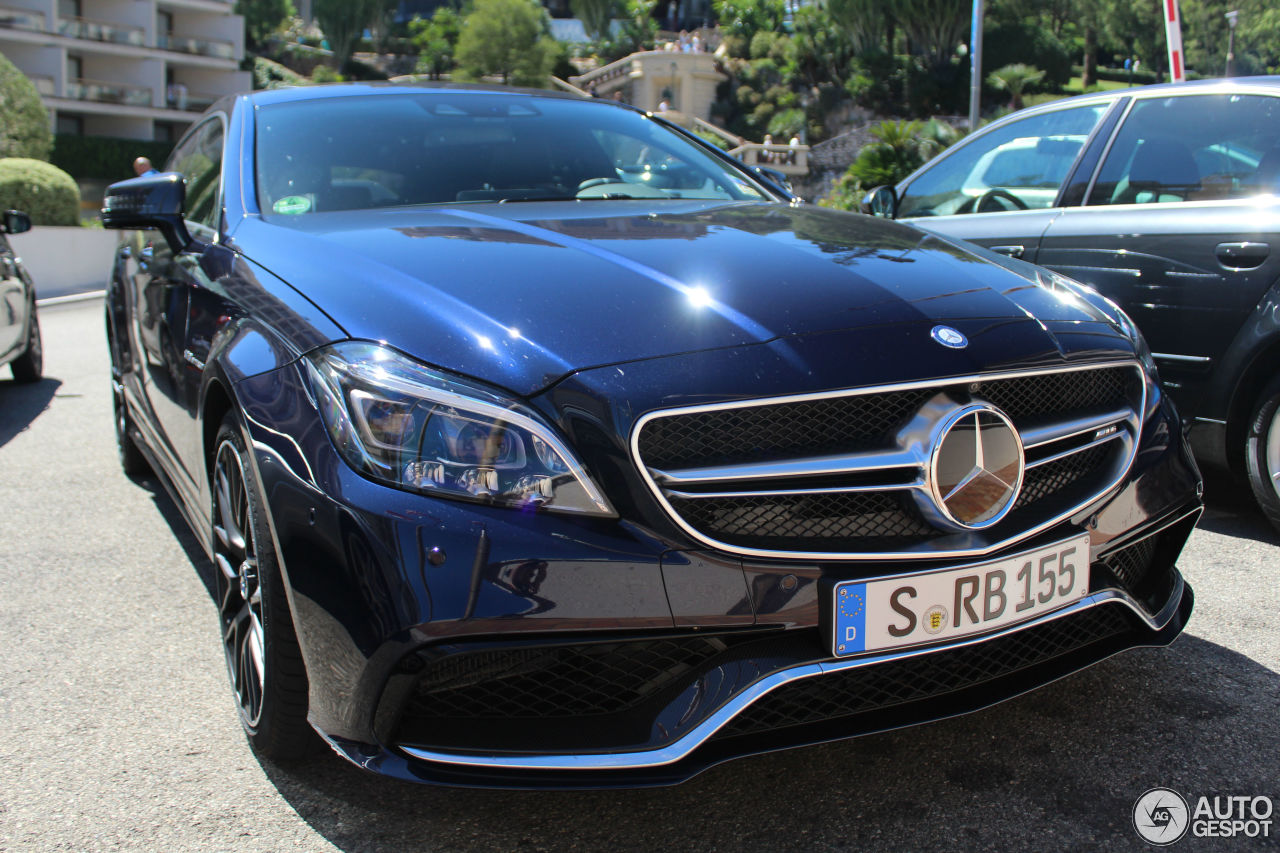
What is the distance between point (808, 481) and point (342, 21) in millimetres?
96375

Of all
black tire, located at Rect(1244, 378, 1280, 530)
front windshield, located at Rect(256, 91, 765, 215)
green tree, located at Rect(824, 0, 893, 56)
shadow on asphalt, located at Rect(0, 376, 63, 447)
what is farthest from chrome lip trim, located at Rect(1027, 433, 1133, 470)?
green tree, located at Rect(824, 0, 893, 56)

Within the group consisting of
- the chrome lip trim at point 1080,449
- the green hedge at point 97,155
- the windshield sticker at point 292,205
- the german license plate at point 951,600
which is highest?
the green hedge at point 97,155

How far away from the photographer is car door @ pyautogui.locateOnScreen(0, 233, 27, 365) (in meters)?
6.82

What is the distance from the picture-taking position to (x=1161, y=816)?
2088 mm

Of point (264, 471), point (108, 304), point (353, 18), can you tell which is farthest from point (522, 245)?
point (353, 18)

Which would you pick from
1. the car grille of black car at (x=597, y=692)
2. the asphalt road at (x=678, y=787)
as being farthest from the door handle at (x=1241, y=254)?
the car grille of black car at (x=597, y=692)

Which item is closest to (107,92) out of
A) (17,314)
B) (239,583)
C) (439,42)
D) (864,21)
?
(439,42)

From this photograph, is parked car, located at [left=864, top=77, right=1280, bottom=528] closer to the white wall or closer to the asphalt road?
the asphalt road

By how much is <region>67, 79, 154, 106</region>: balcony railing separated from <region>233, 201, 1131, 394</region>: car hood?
58.1 m

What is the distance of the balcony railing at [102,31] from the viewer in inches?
2072

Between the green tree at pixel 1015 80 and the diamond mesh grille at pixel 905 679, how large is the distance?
6999cm

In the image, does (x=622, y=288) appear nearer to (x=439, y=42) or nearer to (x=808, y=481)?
(x=808, y=481)

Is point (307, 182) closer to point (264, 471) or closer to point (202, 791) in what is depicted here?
point (264, 471)

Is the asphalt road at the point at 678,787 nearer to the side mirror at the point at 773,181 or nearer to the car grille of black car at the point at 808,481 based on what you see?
the car grille of black car at the point at 808,481
